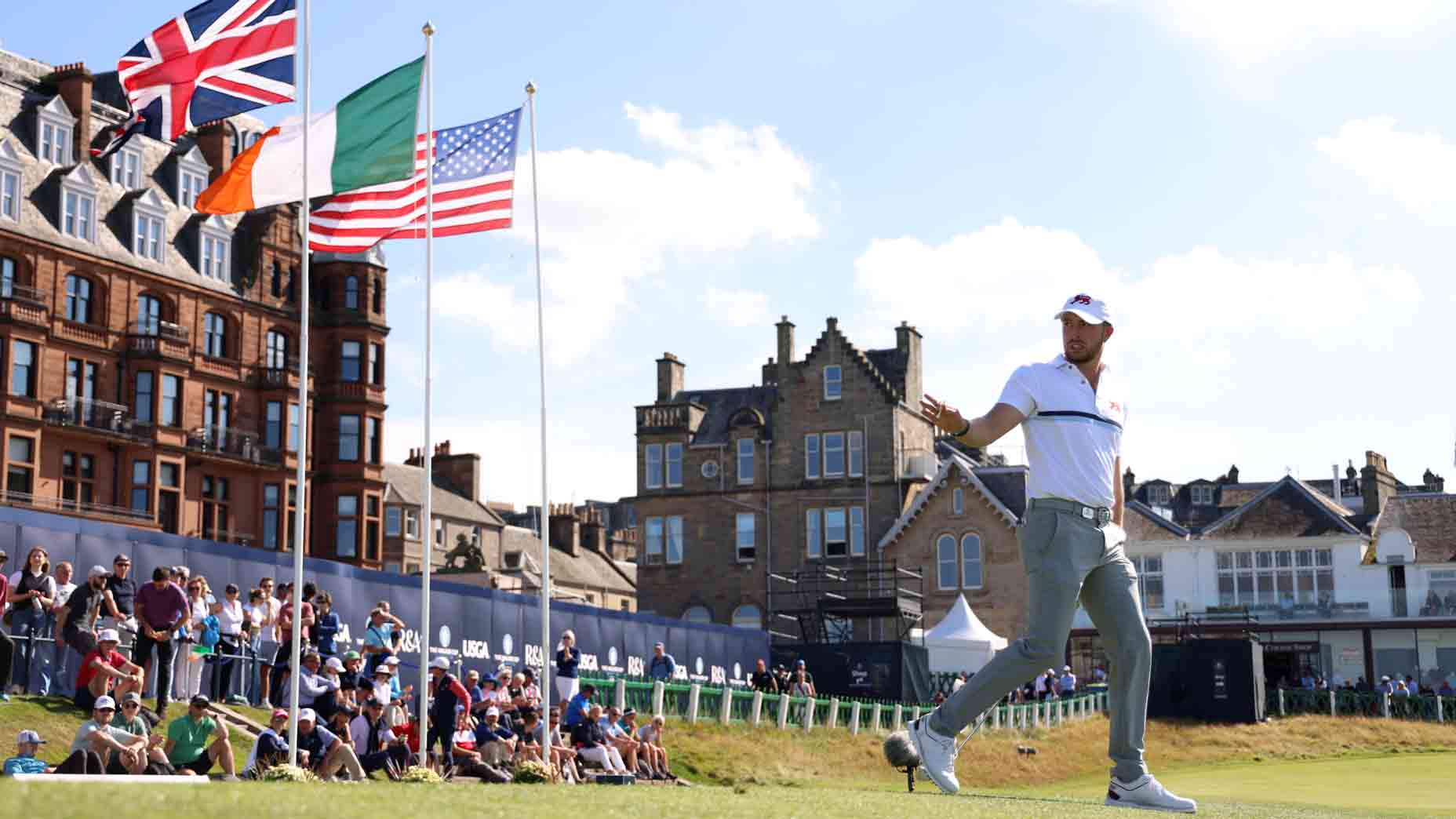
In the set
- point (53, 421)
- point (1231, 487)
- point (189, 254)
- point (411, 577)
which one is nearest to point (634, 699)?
point (411, 577)

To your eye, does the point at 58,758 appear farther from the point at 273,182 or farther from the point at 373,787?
the point at 373,787

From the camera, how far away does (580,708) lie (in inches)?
1054

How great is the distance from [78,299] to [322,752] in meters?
45.4

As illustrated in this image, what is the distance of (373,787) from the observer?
26.9 ft

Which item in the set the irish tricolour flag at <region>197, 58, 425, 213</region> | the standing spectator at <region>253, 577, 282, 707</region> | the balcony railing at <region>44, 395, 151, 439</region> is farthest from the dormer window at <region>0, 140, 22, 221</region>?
the irish tricolour flag at <region>197, 58, 425, 213</region>

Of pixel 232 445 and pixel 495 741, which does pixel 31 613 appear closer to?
pixel 495 741

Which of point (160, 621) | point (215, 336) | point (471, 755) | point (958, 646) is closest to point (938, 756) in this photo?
point (471, 755)

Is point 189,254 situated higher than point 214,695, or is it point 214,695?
point 189,254

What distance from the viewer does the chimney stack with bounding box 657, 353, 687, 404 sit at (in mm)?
80750

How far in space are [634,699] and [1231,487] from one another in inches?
2809

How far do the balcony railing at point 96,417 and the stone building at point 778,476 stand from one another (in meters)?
25.0

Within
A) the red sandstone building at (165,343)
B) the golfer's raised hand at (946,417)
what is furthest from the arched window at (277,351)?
the golfer's raised hand at (946,417)

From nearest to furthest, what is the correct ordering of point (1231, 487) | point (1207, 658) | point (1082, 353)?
point (1082, 353), point (1207, 658), point (1231, 487)

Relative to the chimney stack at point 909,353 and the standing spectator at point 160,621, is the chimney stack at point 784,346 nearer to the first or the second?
the chimney stack at point 909,353
